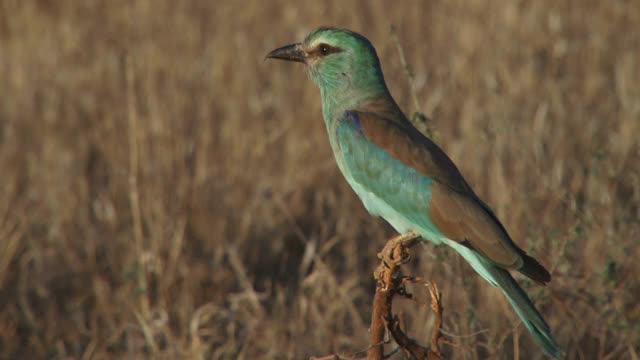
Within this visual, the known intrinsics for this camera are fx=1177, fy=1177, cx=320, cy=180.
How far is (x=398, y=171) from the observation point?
412cm

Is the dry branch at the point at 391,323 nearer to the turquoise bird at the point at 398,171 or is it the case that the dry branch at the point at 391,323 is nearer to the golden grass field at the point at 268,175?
the turquoise bird at the point at 398,171

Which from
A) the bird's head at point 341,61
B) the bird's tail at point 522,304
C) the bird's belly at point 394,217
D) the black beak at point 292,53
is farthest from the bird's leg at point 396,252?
the black beak at point 292,53

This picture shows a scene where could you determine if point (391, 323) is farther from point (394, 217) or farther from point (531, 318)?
point (394, 217)

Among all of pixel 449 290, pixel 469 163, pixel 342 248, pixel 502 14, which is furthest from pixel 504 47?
pixel 449 290

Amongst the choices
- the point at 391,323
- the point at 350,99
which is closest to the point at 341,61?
the point at 350,99

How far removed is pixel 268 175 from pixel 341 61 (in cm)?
200

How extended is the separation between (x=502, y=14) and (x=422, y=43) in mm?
612

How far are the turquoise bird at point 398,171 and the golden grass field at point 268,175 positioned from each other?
0.41 meters

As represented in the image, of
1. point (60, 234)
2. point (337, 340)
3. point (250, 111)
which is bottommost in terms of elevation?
point (337, 340)

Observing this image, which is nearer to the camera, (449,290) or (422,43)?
(449,290)

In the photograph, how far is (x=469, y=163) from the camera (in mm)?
6059

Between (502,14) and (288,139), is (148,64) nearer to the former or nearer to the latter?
(288,139)

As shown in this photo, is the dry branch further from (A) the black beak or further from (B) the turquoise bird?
(A) the black beak

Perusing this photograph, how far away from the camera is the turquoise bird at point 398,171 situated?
3.71 meters
